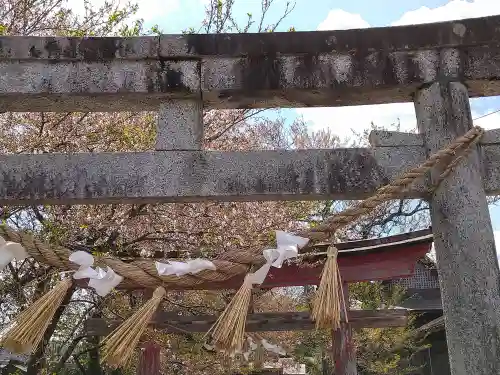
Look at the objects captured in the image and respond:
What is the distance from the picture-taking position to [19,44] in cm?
279

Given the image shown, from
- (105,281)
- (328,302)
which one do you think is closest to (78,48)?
(105,281)

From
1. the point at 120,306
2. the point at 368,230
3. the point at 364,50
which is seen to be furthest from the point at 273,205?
the point at 368,230

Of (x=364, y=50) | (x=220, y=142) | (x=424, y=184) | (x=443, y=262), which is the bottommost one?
(x=443, y=262)

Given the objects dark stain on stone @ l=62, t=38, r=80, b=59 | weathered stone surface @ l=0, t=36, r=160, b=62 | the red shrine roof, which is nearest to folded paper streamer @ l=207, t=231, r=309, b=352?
weathered stone surface @ l=0, t=36, r=160, b=62

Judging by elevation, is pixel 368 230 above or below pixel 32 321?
above

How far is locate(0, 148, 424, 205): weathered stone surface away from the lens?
100.0 inches

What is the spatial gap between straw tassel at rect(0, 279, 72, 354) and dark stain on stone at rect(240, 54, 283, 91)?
4.85 feet

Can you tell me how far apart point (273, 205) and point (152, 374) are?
276cm

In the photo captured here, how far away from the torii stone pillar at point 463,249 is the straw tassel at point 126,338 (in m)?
1.46

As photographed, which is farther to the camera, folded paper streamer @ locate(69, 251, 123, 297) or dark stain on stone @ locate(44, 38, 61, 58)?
dark stain on stone @ locate(44, 38, 61, 58)

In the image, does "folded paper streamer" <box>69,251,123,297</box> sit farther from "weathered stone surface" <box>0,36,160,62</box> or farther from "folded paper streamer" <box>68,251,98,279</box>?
"weathered stone surface" <box>0,36,160,62</box>

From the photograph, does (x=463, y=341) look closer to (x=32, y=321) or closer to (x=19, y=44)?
(x=32, y=321)

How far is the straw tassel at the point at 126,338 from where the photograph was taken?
6.40ft

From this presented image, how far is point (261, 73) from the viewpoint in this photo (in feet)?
9.05
